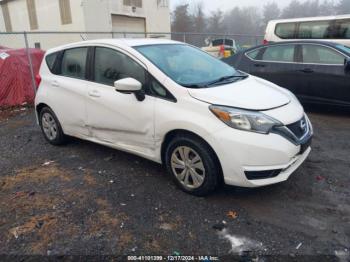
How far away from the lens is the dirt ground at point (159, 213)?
107 inches

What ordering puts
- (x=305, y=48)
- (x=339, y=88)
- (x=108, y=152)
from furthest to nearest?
(x=305, y=48) < (x=339, y=88) < (x=108, y=152)

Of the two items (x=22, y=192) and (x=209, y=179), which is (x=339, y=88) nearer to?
(x=209, y=179)

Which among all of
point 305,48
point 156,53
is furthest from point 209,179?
point 305,48

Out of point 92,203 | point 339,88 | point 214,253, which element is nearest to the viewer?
point 214,253

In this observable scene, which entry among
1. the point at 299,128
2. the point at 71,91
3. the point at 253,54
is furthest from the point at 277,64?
the point at 71,91

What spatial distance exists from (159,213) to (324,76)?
14.9 feet

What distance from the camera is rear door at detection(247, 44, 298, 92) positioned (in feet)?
21.6

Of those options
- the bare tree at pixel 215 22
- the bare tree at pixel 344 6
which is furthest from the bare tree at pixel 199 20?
the bare tree at pixel 344 6

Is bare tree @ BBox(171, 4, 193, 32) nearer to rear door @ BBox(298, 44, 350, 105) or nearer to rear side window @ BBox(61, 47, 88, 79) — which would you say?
rear door @ BBox(298, 44, 350, 105)

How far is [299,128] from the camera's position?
3336 mm

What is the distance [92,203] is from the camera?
3.45 meters

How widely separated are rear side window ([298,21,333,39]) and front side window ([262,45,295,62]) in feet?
16.3

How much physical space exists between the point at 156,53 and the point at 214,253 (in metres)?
2.36

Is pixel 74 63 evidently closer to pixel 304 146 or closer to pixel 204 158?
pixel 204 158
